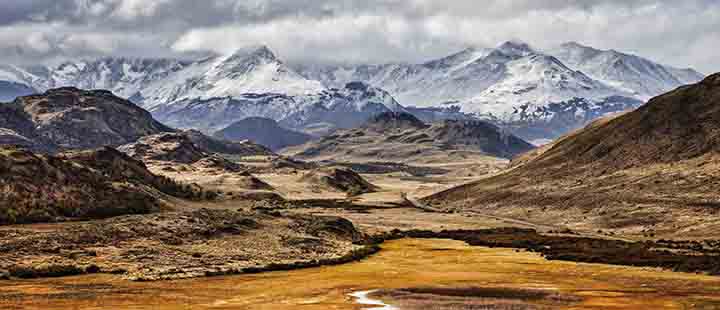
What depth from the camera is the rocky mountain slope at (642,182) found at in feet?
412

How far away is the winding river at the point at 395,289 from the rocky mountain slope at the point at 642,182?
174ft

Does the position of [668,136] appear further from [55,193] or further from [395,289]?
[395,289]

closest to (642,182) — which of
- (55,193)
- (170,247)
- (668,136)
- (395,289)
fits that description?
(668,136)

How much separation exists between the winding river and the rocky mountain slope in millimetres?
53069

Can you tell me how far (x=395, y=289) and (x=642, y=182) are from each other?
112 meters

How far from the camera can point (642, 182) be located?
152750mm

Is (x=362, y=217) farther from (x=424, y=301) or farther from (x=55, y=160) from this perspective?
(x=424, y=301)

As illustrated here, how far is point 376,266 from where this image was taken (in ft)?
234

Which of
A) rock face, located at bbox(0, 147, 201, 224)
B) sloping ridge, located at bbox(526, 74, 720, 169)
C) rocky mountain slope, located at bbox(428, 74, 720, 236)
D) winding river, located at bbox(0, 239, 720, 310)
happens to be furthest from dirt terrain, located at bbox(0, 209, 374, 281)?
sloping ridge, located at bbox(526, 74, 720, 169)

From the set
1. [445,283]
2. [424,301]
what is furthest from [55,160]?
[424,301]

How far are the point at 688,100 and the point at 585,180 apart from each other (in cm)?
4093

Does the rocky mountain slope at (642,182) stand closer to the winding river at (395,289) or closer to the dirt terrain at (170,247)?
the winding river at (395,289)

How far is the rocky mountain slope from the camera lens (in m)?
126

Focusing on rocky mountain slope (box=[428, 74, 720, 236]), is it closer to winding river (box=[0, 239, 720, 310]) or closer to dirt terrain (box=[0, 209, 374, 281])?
winding river (box=[0, 239, 720, 310])
